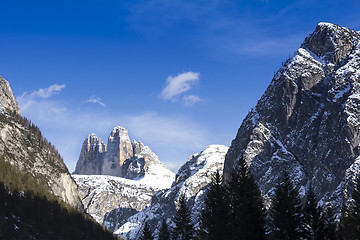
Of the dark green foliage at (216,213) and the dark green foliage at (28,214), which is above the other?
the dark green foliage at (28,214)

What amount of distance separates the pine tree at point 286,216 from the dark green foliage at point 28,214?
399ft

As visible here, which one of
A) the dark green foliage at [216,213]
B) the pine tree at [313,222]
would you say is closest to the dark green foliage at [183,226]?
the dark green foliage at [216,213]

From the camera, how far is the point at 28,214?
172 meters

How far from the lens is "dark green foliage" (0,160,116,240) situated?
156m

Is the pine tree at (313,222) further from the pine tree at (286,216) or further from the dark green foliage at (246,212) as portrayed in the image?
the dark green foliage at (246,212)

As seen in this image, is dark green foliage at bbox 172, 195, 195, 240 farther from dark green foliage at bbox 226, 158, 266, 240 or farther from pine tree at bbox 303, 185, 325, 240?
pine tree at bbox 303, 185, 325, 240

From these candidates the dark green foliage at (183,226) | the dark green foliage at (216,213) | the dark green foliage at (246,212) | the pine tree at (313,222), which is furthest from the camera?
the dark green foliage at (183,226)

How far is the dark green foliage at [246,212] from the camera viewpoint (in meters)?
40.7

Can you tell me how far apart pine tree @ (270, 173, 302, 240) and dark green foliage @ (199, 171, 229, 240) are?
576 inches

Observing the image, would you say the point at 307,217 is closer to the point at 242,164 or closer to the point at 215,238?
the point at 242,164

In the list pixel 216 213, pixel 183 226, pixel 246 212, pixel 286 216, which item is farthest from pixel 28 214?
pixel 286 216

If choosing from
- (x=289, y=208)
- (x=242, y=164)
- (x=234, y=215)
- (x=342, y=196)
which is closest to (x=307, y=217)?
(x=289, y=208)

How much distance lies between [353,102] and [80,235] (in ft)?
446

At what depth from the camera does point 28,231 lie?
160750 millimetres
